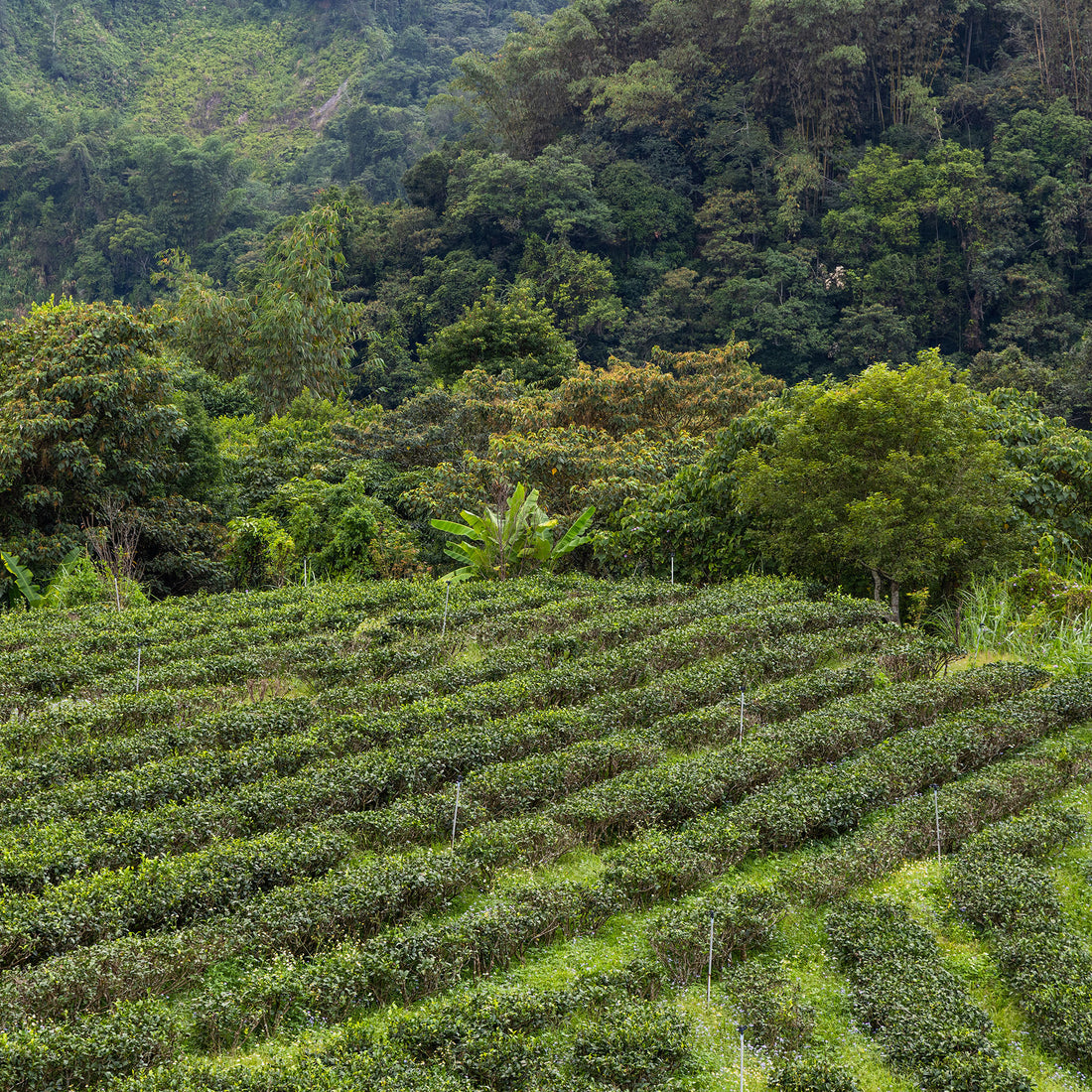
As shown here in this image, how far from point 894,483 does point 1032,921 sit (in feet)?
20.4

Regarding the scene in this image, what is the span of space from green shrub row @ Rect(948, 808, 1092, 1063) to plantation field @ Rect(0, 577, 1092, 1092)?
0.02 metres

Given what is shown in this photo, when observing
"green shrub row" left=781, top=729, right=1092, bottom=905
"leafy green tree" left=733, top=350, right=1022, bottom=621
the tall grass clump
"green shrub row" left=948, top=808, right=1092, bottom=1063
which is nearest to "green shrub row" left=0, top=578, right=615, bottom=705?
"leafy green tree" left=733, top=350, right=1022, bottom=621

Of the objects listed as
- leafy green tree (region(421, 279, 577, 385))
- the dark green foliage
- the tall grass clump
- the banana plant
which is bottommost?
the banana plant

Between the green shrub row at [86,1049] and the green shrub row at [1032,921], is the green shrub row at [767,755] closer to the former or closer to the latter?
the green shrub row at [1032,921]

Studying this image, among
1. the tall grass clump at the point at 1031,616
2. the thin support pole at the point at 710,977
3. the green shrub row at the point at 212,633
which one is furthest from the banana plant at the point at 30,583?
the tall grass clump at the point at 1031,616

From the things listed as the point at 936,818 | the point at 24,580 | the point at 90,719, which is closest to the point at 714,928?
the point at 936,818

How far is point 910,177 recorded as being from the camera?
115 ft

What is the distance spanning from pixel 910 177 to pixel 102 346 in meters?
29.8

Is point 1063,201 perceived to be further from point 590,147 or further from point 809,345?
point 590,147

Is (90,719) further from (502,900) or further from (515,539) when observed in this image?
(515,539)

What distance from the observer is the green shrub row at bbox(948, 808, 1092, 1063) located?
493 centimetres

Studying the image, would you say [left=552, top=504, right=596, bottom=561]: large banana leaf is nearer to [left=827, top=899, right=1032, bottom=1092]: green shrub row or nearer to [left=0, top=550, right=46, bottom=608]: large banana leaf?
[left=0, top=550, right=46, bottom=608]: large banana leaf

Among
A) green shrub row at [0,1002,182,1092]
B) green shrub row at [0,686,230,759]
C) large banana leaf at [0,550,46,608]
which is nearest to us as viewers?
green shrub row at [0,1002,182,1092]

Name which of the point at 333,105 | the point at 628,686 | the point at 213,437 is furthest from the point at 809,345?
the point at 333,105
